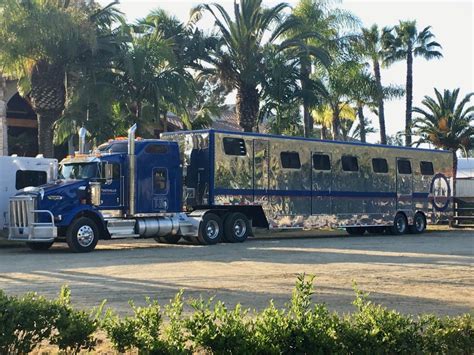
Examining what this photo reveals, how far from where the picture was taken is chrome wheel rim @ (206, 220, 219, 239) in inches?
909

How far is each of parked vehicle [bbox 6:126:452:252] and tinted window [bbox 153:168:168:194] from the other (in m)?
0.03

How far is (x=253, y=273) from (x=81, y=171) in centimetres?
826

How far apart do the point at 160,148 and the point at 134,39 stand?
831cm

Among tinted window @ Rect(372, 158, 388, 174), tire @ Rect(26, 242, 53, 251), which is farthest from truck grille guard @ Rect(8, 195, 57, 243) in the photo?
tinted window @ Rect(372, 158, 388, 174)

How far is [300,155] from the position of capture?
84.5 feet

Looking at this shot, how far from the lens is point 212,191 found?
22.9 metres

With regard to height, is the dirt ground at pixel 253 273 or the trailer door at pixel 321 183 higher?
the trailer door at pixel 321 183

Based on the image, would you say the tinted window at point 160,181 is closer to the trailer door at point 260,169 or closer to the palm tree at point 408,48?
the trailer door at point 260,169

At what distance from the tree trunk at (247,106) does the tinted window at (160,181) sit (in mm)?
9518

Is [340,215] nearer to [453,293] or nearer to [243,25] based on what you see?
[243,25]

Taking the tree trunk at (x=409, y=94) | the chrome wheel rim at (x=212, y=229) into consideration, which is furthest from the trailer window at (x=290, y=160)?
the tree trunk at (x=409, y=94)

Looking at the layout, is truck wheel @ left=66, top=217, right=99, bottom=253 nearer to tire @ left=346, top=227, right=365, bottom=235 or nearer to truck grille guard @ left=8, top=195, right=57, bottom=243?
truck grille guard @ left=8, top=195, right=57, bottom=243

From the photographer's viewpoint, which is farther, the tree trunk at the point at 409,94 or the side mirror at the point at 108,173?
the tree trunk at the point at 409,94

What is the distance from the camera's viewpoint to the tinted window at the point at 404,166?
29922 millimetres
